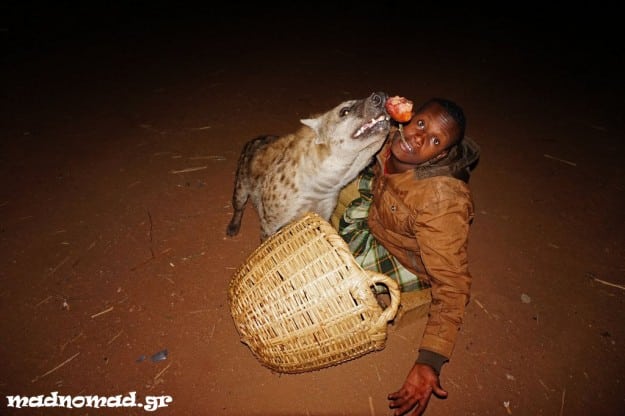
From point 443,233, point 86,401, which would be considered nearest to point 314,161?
point 443,233

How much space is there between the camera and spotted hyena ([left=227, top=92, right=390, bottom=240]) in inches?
75.2

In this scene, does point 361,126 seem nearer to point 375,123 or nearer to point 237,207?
point 375,123

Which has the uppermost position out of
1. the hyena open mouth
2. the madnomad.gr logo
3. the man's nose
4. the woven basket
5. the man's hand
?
the hyena open mouth

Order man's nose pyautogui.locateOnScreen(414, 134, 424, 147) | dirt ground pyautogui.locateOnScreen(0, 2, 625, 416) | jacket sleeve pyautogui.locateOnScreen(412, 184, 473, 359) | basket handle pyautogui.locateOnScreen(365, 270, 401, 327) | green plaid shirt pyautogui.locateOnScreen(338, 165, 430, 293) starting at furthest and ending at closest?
1. green plaid shirt pyautogui.locateOnScreen(338, 165, 430, 293)
2. dirt ground pyautogui.locateOnScreen(0, 2, 625, 416)
3. man's nose pyautogui.locateOnScreen(414, 134, 424, 147)
4. jacket sleeve pyautogui.locateOnScreen(412, 184, 473, 359)
5. basket handle pyautogui.locateOnScreen(365, 270, 401, 327)

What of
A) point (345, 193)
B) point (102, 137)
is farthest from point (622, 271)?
point (102, 137)

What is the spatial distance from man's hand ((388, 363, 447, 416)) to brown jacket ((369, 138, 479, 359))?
4.5 inches

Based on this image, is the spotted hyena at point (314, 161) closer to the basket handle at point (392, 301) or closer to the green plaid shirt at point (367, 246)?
the green plaid shirt at point (367, 246)

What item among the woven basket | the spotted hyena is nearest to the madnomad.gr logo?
the woven basket

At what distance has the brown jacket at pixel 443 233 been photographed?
166 centimetres

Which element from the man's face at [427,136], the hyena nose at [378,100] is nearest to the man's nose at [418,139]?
the man's face at [427,136]

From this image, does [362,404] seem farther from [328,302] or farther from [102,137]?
[102,137]

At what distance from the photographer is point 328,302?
1.49m

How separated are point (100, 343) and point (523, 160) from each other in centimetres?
396

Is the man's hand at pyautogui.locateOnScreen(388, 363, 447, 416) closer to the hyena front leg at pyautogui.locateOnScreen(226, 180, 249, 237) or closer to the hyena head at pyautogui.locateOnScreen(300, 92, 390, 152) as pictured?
the hyena head at pyautogui.locateOnScreen(300, 92, 390, 152)
